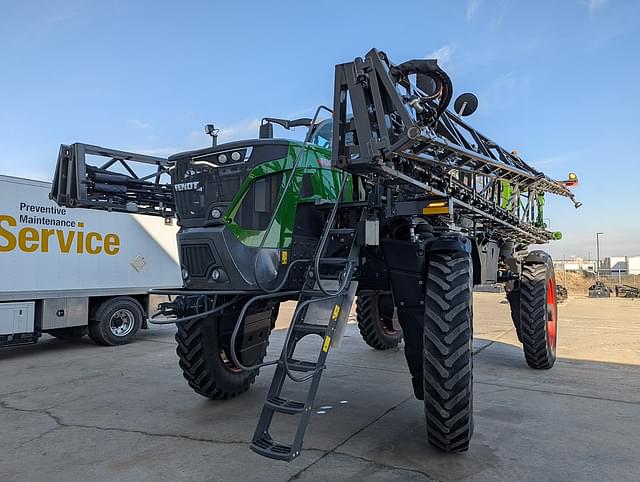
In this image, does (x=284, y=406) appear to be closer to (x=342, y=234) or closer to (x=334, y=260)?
(x=334, y=260)

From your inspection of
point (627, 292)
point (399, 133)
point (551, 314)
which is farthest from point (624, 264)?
point (399, 133)

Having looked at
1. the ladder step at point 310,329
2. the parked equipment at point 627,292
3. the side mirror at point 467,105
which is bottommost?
the parked equipment at point 627,292

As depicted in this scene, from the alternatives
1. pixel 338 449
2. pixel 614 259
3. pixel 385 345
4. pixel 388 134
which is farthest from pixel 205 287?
pixel 614 259

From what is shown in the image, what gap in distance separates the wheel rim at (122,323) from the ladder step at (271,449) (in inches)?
287

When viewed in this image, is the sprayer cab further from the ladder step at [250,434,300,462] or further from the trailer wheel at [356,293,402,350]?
the trailer wheel at [356,293,402,350]

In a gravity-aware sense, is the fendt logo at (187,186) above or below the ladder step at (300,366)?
above

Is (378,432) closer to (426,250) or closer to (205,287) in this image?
(426,250)

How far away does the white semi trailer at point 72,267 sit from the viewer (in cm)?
826

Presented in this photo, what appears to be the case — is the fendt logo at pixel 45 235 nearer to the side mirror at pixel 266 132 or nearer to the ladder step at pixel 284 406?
the side mirror at pixel 266 132

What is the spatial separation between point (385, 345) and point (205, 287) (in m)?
5.04

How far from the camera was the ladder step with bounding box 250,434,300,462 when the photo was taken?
317cm

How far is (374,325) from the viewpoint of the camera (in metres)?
8.52

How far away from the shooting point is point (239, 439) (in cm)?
428

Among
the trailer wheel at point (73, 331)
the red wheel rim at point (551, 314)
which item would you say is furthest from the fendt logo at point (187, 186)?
the trailer wheel at point (73, 331)
